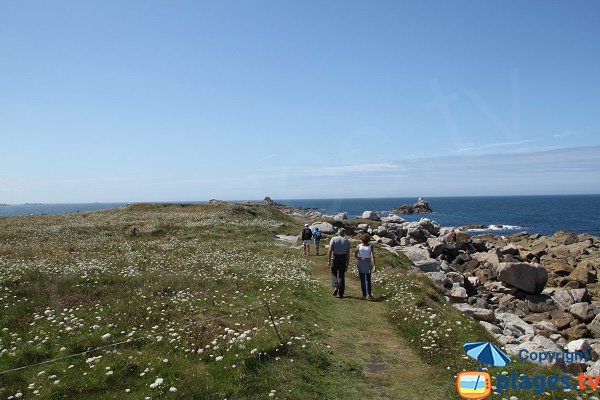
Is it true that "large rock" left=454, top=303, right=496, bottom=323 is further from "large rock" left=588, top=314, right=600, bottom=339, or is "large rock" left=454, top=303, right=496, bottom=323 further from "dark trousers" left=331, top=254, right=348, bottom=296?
"large rock" left=588, top=314, right=600, bottom=339

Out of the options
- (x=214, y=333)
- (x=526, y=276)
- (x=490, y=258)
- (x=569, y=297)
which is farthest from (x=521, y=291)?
(x=214, y=333)

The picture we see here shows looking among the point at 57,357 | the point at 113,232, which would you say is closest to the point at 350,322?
the point at 57,357

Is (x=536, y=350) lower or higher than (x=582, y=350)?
higher

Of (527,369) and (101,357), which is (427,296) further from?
(101,357)

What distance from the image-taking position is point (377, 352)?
12250 millimetres

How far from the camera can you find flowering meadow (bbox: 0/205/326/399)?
940 cm

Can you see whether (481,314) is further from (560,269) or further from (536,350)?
(560,269)

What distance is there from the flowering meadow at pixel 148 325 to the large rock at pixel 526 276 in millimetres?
16463

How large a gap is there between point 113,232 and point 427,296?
3334cm

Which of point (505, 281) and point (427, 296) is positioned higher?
point (427, 296)

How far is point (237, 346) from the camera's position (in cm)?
1110

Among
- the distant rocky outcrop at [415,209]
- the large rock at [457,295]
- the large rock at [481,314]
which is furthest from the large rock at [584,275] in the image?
the distant rocky outcrop at [415,209]

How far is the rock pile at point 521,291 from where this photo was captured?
1919 centimetres

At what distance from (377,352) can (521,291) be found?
2279cm
